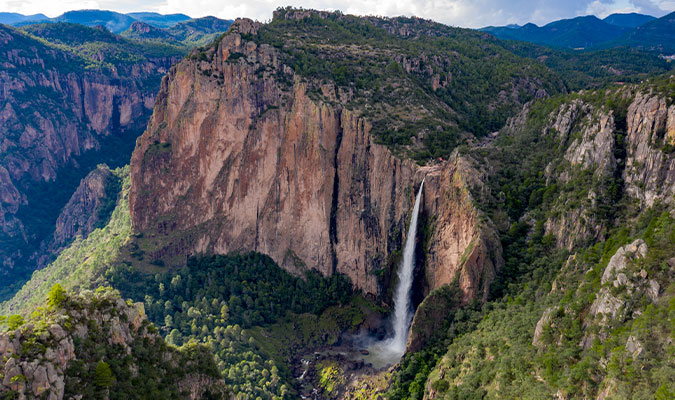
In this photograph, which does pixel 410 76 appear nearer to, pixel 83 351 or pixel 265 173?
pixel 265 173

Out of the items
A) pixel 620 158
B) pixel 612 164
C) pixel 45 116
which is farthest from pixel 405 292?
pixel 45 116

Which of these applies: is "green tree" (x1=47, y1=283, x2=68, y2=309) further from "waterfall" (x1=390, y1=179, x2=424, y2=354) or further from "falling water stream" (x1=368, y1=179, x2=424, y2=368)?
"waterfall" (x1=390, y1=179, x2=424, y2=354)

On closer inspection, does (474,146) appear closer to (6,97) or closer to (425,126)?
(425,126)

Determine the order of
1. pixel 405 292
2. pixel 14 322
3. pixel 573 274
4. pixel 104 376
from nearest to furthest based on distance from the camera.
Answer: pixel 14 322 → pixel 104 376 → pixel 573 274 → pixel 405 292

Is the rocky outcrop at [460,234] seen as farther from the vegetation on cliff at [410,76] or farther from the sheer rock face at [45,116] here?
the sheer rock face at [45,116]

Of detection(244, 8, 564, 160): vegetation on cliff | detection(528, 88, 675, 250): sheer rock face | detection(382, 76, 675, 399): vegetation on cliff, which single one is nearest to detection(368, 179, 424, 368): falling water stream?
detection(382, 76, 675, 399): vegetation on cliff

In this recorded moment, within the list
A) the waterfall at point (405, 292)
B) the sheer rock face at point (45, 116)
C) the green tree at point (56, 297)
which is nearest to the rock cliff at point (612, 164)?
the waterfall at point (405, 292)

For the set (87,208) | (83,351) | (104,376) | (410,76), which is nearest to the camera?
(104,376)
